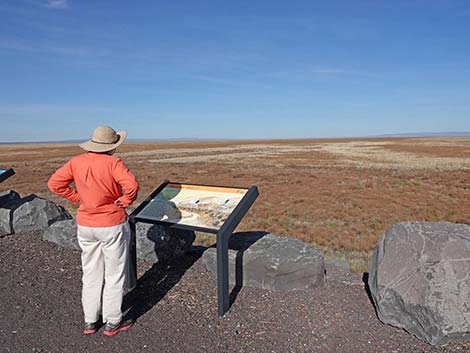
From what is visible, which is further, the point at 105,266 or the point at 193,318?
the point at 193,318

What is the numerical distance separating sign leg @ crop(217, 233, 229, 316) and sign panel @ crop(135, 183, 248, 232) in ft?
0.67

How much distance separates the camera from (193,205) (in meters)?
5.05

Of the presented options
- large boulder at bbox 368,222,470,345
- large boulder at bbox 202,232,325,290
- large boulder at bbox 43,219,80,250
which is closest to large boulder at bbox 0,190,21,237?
large boulder at bbox 43,219,80,250

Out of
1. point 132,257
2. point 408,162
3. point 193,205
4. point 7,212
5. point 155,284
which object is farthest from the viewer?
point 408,162

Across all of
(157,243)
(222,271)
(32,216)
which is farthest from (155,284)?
(32,216)

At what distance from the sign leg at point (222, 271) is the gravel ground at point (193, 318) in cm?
16

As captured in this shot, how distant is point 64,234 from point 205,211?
3401mm

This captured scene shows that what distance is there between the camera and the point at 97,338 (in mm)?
3969

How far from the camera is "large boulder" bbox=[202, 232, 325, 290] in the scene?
5.15 meters

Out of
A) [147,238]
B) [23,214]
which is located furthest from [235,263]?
[23,214]

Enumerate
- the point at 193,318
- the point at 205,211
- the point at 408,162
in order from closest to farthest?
the point at 193,318 < the point at 205,211 < the point at 408,162

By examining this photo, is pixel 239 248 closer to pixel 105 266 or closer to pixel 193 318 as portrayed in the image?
pixel 193 318

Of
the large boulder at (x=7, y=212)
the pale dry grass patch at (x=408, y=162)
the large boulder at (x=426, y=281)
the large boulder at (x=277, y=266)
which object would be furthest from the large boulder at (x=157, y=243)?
the pale dry grass patch at (x=408, y=162)

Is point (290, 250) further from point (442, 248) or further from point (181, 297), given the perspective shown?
point (442, 248)
